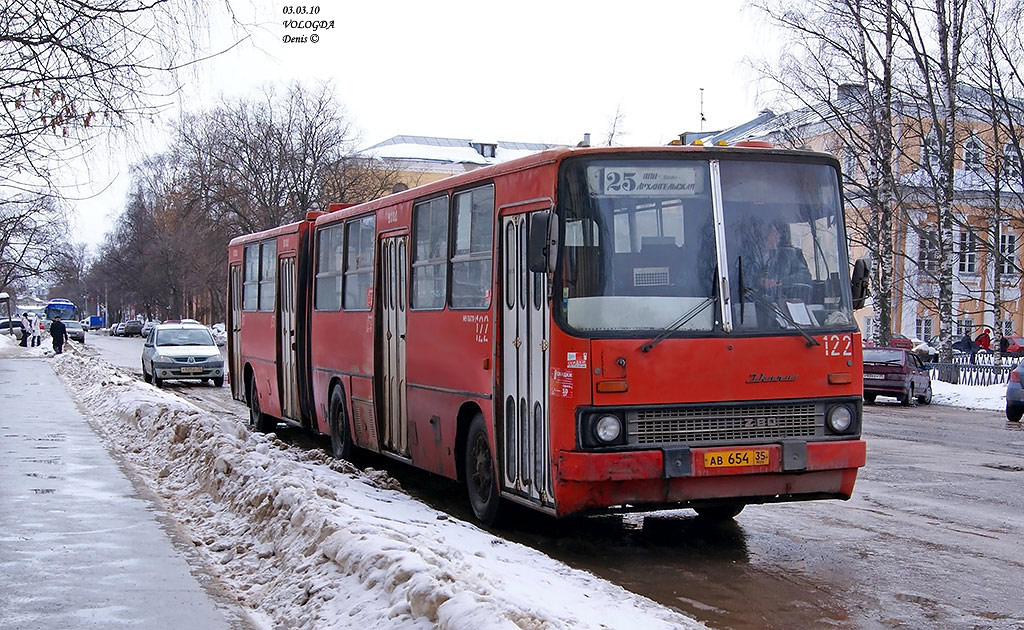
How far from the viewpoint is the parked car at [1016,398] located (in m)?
24.3

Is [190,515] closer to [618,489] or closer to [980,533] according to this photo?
[618,489]

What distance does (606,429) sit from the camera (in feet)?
27.1

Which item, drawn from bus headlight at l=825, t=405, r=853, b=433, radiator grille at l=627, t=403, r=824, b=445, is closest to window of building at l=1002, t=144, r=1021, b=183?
bus headlight at l=825, t=405, r=853, b=433

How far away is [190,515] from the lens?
1046 cm

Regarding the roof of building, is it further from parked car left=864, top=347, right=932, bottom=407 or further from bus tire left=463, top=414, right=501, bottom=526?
bus tire left=463, top=414, right=501, bottom=526

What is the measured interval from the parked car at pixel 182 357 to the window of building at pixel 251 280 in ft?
41.9

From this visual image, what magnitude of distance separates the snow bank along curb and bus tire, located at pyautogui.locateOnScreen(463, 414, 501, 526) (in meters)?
0.50

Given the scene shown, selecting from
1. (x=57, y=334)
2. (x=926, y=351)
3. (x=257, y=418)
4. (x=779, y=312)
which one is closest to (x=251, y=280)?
(x=257, y=418)

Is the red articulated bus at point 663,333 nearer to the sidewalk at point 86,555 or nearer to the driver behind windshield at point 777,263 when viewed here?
the driver behind windshield at point 777,263

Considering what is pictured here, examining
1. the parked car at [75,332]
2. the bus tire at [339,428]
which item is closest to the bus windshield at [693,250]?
the bus tire at [339,428]

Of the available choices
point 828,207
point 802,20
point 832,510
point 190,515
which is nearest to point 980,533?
point 832,510

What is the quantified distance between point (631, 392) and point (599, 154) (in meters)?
1.74

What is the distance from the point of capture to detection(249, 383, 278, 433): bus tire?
19078 millimetres

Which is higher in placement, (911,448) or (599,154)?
(599,154)
